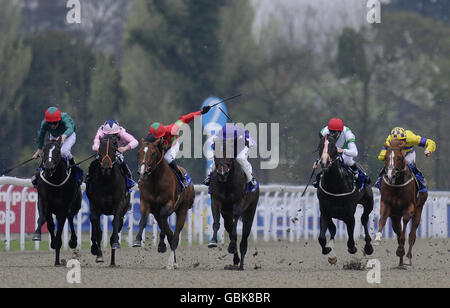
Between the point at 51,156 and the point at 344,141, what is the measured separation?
12.2 feet

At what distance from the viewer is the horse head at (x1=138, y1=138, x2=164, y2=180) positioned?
43.5 feet

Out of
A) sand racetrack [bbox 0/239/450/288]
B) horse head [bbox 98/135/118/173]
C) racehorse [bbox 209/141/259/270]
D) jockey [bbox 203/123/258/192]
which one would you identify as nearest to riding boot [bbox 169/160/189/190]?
jockey [bbox 203/123/258/192]

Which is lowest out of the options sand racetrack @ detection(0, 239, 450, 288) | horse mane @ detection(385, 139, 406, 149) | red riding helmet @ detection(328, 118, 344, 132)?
sand racetrack @ detection(0, 239, 450, 288)

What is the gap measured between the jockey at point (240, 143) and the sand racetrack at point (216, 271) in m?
1.09

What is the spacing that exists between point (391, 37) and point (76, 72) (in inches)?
492

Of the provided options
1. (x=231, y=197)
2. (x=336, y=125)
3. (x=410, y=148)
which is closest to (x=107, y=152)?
(x=231, y=197)

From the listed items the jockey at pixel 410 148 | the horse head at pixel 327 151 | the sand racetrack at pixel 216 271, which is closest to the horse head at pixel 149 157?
the sand racetrack at pixel 216 271

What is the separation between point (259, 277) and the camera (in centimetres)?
1236

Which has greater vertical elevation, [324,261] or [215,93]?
[215,93]

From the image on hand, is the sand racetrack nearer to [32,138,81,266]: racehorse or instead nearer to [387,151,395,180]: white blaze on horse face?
[32,138,81,266]: racehorse

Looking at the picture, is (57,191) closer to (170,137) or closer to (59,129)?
(59,129)

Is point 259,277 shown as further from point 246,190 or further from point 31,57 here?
point 31,57

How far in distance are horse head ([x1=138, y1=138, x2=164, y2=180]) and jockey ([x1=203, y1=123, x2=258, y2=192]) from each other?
2.17 ft

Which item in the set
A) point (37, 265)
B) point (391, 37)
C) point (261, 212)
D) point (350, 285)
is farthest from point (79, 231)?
point (391, 37)
